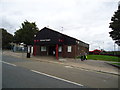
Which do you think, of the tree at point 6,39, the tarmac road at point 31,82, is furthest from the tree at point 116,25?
the tree at point 6,39

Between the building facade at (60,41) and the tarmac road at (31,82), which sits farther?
the building facade at (60,41)

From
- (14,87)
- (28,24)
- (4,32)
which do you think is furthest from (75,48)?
(4,32)

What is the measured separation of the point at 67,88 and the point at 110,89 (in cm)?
241

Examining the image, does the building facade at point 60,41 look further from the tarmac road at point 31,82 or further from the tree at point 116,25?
the tarmac road at point 31,82

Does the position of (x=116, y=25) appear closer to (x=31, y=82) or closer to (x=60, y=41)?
(x=60, y=41)

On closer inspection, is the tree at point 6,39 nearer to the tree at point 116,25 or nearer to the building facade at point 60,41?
the building facade at point 60,41

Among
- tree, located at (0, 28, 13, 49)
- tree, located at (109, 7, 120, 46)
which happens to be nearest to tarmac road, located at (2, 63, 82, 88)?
tree, located at (109, 7, 120, 46)

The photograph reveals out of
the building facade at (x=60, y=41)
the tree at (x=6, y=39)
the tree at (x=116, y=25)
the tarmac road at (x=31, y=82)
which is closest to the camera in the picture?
the tarmac road at (x=31, y=82)

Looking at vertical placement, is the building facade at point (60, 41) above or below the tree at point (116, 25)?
below

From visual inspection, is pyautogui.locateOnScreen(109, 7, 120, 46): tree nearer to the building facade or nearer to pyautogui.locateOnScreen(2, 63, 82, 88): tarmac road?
the building facade

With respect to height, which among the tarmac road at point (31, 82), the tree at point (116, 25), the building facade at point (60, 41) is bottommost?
the tarmac road at point (31, 82)

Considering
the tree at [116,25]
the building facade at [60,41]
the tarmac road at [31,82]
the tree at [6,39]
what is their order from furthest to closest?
the tree at [6,39]
the building facade at [60,41]
the tree at [116,25]
the tarmac road at [31,82]

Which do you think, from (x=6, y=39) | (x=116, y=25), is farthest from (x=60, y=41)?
(x=6, y=39)

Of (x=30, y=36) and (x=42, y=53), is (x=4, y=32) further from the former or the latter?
(x=42, y=53)
